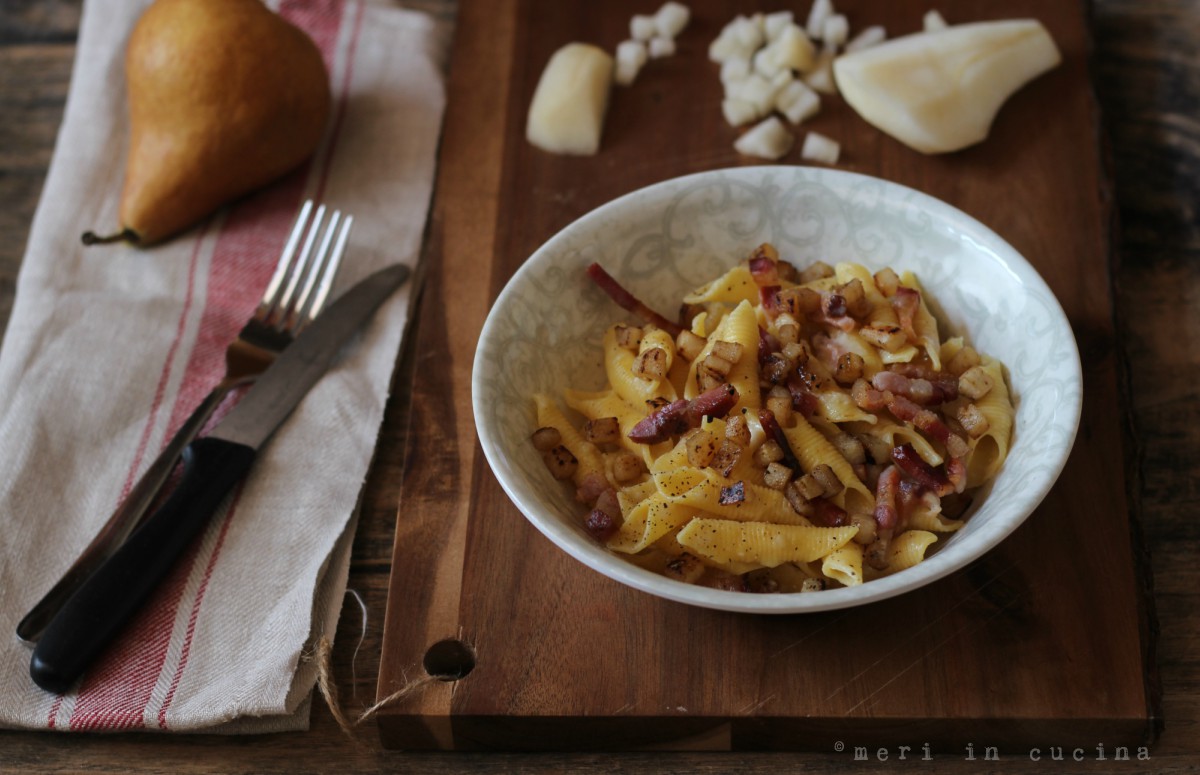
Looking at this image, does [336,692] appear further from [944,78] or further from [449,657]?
[944,78]

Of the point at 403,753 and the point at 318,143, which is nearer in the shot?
the point at 403,753

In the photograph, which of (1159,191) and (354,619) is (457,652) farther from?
(1159,191)

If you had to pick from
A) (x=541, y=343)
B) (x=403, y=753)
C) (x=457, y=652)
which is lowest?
(x=403, y=753)

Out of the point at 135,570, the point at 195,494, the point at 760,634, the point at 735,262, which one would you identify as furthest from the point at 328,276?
the point at 760,634

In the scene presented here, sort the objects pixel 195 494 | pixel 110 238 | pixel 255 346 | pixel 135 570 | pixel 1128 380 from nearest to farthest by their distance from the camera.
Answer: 1. pixel 135 570
2. pixel 195 494
3. pixel 1128 380
4. pixel 255 346
5. pixel 110 238

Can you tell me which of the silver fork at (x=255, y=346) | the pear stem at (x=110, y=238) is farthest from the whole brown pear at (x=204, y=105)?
the silver fork at (x=255, y=346)

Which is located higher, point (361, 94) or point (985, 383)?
point (985, 383)

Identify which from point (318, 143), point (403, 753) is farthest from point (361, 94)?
point (403, 753)
